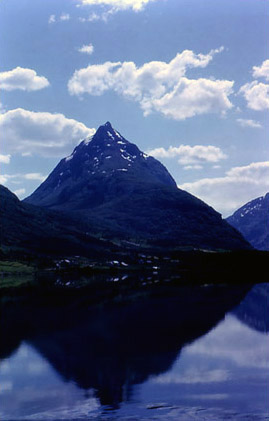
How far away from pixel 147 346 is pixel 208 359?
11.8m

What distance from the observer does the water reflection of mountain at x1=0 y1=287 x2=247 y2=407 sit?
59500mm

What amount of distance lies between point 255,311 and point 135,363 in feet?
190

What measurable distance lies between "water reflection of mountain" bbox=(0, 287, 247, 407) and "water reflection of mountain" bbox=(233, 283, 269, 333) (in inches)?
162

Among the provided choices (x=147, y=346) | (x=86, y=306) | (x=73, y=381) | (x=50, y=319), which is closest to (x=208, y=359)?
(x=147, y=346)

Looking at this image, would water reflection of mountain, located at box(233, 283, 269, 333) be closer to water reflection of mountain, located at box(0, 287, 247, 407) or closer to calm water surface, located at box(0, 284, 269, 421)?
calm water surface, located at box(0, 284, 269, 421)

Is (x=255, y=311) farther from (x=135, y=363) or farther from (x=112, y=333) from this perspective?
(x=135, y=363)

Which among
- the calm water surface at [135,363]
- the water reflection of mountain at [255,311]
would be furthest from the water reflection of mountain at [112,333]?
the water reflection of mountain at [255,311]

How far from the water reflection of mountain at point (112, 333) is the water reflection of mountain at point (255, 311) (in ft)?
13.5

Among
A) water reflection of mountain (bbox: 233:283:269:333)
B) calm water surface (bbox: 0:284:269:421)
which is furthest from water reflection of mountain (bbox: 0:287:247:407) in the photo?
water reflection of mountain (bbox: 233:283:269:333)

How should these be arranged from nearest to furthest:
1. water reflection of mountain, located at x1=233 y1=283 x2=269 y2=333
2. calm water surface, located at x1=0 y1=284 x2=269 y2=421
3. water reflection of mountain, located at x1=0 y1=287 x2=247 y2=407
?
calm water surface, located at x1=0 y1=284 x2=269 y2=421 < water reflection of mountain, located at x1=0 y1=287 x2=247 y2=407 < water reflection of mountain, located at x1=233 y1=283 x2=269 y2=333

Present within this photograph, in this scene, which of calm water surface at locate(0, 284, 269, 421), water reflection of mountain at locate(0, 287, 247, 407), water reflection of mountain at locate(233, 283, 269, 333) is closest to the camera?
calm water surface at locate(0, 284, 269, 421)

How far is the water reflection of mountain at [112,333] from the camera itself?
195 ft

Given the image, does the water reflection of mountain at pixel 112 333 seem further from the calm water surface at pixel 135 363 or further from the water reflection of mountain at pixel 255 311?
the water reflection of mountain at pixel 255 311

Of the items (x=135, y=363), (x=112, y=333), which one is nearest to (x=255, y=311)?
(x=112, y=333)
